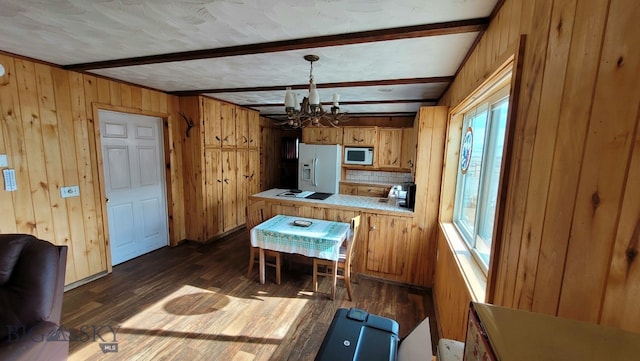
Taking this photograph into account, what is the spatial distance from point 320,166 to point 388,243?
2.52 meters

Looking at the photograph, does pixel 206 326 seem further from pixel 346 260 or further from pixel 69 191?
pixel 69 191

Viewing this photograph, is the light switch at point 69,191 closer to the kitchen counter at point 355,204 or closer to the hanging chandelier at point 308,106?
the kitchen counter at point 355,204

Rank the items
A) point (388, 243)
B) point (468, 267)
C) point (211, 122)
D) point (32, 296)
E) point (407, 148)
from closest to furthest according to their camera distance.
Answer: point (32, 296)
point (468, 267)
point (388, 243)
point (211, 122)
point (407, 148)

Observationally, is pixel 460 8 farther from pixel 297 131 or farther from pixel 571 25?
pixel 297 131

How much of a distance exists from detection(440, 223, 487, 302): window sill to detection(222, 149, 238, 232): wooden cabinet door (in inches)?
139

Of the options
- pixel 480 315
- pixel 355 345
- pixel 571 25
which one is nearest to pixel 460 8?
pixel 571 25

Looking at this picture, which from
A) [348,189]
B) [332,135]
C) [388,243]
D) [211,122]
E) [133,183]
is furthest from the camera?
[348,189]

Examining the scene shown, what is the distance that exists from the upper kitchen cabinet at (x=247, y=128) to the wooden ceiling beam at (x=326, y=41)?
7.79 ft

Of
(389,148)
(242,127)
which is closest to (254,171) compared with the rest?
(242,127)

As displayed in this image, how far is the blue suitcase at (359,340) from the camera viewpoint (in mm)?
924

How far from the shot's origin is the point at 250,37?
1.77m

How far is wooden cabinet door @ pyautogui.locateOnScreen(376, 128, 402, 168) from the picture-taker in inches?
200

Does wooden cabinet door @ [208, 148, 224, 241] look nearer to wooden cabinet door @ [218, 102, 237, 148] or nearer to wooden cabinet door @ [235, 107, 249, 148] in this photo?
wooden cabinet door @ [218, 102, 237, 148]

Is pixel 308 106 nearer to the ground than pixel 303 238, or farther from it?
farther from it
